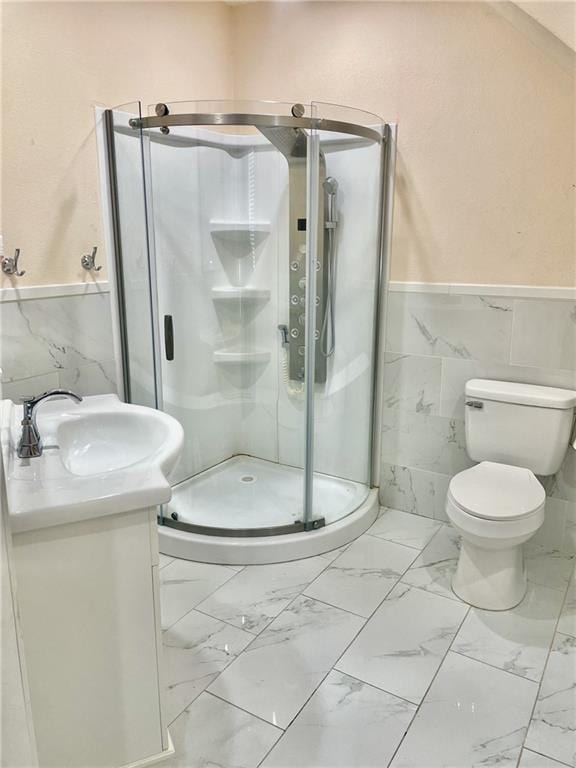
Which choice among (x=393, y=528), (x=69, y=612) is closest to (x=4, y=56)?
(x=69, y=612)

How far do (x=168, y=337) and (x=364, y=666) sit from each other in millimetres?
1601

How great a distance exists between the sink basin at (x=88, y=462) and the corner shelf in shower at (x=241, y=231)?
3.49 ft

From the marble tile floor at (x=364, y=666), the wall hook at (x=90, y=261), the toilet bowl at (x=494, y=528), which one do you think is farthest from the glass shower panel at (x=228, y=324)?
the toilet bowl at (x=494, y=528)

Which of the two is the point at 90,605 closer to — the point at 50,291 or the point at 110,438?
the point at 110,438

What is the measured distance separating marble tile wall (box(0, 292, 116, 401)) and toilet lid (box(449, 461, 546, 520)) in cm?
156

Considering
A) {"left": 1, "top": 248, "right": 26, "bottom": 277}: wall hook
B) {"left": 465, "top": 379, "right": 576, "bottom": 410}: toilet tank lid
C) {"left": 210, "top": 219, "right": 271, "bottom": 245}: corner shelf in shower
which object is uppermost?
{"left": 210, "top": 219, "right": 271, "bottom": 245}: corner shelf in shower

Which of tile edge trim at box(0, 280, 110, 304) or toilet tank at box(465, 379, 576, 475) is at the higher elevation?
tile edge trim at box(0, 280, 110, 304)

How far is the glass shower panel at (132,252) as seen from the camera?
2334 millimetres

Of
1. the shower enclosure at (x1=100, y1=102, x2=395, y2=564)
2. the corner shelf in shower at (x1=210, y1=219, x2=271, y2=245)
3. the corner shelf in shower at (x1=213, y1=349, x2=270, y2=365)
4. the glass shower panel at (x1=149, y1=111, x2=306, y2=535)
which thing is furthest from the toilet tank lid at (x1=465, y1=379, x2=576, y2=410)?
the corner shelf in shower at (x1=210, y1=219, x2=271, y2=245)

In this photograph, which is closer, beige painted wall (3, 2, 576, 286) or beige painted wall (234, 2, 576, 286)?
beige painted wall (3, 2, 576, 286)

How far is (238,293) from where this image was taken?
2904 mm

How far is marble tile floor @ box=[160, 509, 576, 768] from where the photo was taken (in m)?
1.56

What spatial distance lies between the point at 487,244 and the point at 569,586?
1.46 m

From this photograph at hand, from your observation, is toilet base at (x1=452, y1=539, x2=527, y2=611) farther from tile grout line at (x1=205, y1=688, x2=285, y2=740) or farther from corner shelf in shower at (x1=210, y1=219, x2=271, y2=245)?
corner shelf in shower at (x1=210, y1=219, x2=271, y2=245)
